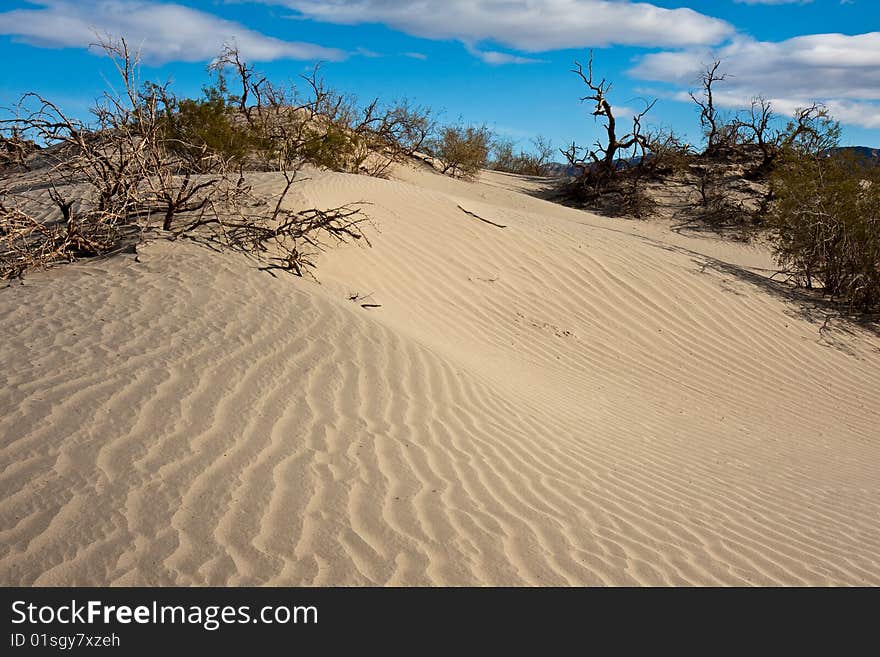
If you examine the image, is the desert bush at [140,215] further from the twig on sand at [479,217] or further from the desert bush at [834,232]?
the desert bush at [834,232]

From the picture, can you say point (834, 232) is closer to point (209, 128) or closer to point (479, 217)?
point (479, 217)

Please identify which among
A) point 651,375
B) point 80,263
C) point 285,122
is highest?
point 285,122

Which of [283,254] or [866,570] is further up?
[283,254]

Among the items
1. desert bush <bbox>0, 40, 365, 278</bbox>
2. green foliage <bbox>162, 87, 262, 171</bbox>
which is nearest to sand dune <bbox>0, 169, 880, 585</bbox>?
desert bush <bbox>0, 40, 365, 278</bbox>

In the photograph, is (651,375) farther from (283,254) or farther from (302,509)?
(302,509)

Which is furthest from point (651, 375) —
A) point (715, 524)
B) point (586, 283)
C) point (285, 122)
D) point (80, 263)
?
point (285, 122)

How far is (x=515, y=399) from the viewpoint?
586 centimetres

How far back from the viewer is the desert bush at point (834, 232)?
A: 10625 mm

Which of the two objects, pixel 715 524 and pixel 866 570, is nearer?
pixel 866 570

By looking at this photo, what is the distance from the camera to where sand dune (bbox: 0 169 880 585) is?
124 inches

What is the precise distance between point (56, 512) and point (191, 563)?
0.71 metres

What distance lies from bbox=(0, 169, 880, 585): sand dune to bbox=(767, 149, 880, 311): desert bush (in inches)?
82.4

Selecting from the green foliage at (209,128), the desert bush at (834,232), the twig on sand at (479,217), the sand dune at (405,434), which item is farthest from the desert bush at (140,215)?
the desert bush at (834,232)
